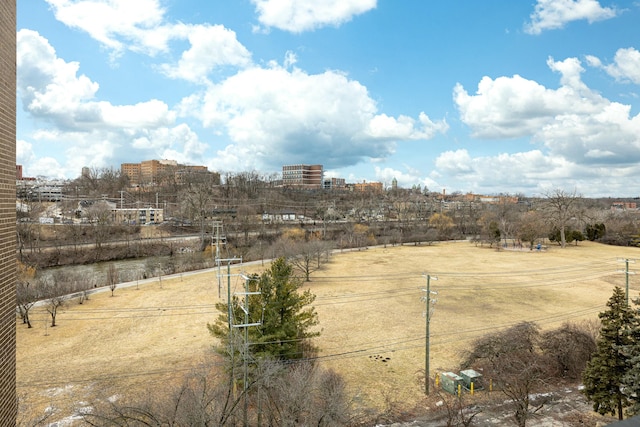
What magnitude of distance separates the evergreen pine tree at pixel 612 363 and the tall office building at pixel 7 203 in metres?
18.7

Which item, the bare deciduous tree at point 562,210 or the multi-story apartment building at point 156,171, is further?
the multi-story apartment building at point 156,171

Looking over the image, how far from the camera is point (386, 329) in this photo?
88.6ft

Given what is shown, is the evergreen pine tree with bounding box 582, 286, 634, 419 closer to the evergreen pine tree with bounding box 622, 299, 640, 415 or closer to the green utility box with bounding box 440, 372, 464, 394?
the evergreen pine tree with bounding box 622, 299, 640, 415

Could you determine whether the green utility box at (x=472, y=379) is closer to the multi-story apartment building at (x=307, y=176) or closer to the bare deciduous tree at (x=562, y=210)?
the bare deciduous tree at (x=562, y=210)

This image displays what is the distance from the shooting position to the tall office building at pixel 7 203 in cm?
693

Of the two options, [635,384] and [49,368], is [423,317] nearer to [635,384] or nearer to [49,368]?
[635,384]

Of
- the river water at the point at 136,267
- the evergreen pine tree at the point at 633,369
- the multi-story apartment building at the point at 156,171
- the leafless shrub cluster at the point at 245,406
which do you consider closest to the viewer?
the leafless shrub cluster at the point at 245,406

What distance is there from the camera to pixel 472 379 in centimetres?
1872

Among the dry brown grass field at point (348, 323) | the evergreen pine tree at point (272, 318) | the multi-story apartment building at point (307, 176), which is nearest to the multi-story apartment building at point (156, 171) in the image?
the multi-story apartment building at point (307, 176)

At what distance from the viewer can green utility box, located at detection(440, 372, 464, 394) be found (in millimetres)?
18219

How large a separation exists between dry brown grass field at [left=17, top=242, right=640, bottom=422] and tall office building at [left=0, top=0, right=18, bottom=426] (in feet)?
37.2

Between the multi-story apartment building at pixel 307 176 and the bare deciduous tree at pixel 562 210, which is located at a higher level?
the multi-story apartment building at pixel 307 176

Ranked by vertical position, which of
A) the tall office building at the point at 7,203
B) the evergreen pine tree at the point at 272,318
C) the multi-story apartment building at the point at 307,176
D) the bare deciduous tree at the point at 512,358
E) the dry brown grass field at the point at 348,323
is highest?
the multi-story apartment building at the point at 307,176

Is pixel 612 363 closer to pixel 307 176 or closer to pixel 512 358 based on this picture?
pixel 512 358
